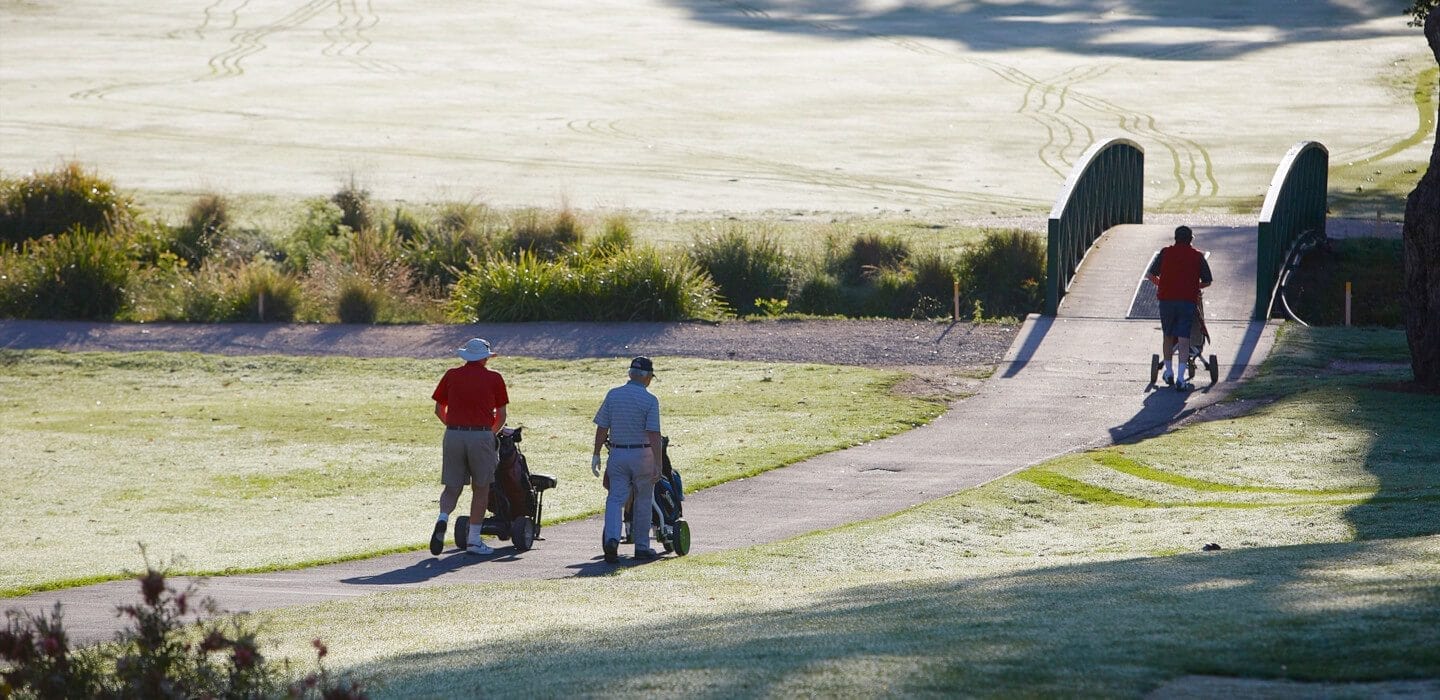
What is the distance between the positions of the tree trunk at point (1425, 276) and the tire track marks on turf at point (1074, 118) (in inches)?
822

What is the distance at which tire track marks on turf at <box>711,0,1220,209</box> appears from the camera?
4528 cm

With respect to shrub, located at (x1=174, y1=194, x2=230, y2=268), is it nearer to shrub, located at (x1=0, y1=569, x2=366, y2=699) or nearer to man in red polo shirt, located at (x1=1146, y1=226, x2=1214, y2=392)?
man in red polo shirt, located at (x1=1146, y1=226, x2=1214, y2=392)

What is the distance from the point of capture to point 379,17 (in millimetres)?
Result: 87938

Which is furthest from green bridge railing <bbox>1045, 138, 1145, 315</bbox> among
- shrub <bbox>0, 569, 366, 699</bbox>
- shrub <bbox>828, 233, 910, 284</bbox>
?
shrub <bbox>0, 569, 366, 699</bbox>

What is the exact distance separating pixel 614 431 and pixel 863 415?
7.94 meters

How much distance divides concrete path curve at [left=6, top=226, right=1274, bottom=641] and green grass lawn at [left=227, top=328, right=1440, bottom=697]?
784 mm

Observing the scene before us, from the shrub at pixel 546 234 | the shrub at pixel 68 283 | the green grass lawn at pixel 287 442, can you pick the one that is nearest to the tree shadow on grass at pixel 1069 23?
the shrub at pixel 546 234

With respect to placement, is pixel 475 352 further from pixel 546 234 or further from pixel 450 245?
pixel 450 245

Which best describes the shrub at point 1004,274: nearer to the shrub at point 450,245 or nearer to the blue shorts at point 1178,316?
the blue shorts at point 1178,316

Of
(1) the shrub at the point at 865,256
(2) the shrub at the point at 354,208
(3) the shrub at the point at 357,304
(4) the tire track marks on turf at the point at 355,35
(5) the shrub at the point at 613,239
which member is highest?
(4) the tire track marks on turf at the point at 355,35

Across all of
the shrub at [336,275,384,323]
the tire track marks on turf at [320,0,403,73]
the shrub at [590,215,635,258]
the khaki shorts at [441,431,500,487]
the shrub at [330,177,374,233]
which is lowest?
the khaki shorts at [441,431,500,487]

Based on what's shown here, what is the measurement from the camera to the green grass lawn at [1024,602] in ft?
24.3

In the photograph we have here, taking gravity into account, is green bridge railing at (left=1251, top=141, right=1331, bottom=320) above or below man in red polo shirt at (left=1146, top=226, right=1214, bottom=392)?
above

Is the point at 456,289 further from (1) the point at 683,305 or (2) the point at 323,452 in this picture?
(2) the point at 323,452
